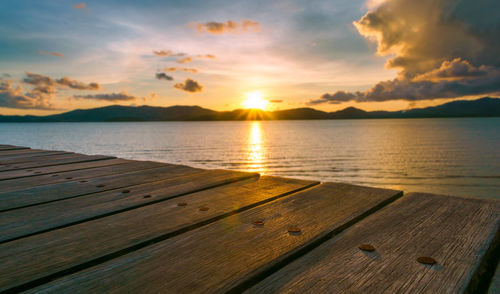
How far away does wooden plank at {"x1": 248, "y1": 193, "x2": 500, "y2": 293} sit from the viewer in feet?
3.50

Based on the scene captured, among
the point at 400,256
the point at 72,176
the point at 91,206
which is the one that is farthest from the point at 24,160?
the point at 400,256

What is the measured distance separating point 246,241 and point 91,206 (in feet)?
4.48

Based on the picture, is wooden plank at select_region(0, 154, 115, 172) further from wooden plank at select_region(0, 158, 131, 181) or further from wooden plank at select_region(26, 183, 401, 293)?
wooden plank at select_region(26, 183, 401, 293)

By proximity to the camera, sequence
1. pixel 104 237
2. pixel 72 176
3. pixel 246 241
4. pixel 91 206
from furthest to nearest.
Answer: pixel 72 176, pixel 91 206, pixel 104 237, pixel 246 241

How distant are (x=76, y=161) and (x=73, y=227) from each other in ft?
10.8

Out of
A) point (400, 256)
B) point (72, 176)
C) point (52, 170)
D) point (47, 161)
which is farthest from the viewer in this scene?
point (47, 161)

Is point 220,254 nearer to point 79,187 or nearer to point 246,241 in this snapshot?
point 246,241

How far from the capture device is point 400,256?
1272 millimetres

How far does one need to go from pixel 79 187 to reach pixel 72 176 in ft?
2.38

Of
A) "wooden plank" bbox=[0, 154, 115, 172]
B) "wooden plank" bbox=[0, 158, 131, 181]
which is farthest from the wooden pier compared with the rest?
"wooden plank" bbox=[0, 154, 115, 172]

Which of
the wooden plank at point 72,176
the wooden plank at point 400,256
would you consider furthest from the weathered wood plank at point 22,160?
the wooden plank at point 400,256

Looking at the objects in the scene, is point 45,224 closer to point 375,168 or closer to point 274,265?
point 274,265

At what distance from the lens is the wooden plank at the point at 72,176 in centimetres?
291

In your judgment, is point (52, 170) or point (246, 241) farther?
point (52, 170)
